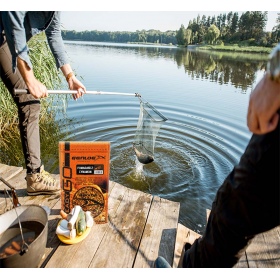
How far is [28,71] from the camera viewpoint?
6.53 feet

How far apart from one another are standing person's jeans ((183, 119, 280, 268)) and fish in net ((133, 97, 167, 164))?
229cm

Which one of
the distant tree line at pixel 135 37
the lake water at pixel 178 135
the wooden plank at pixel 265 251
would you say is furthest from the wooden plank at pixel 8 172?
the distant tree line at pixel 135 37

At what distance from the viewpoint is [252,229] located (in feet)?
3.61

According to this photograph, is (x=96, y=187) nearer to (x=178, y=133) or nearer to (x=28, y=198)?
(x=28, y=198)

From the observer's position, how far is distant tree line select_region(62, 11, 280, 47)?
133 feet

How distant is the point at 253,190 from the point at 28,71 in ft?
6.14

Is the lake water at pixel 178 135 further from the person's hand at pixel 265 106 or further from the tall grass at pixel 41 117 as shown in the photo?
the person's hand at pixel 265 106

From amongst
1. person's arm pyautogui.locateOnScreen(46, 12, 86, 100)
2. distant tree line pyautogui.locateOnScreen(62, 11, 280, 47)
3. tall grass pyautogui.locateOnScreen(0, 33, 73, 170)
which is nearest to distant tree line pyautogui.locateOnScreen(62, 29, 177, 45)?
distant tree line pyautogui.locateOnScreen(62, 11, 280, 47)

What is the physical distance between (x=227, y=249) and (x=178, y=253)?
80 cm

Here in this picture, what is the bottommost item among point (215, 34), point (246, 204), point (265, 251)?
point (265, 251)

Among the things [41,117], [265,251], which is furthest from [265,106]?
[41,117]

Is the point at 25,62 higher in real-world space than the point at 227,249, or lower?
higher

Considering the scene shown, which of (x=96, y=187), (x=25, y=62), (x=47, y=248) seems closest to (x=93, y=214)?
(x=96, y=187)

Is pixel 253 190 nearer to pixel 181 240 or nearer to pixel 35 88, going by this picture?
pixel 181 240
